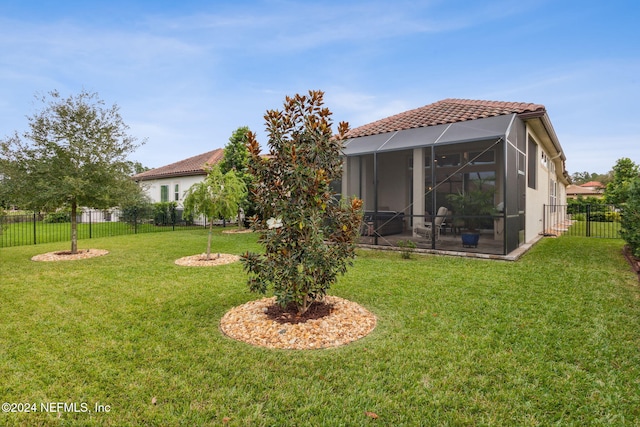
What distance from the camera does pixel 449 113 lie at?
1087 cm

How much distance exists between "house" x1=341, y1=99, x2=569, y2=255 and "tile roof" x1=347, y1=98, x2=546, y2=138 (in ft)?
0.09

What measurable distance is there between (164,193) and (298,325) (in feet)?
70.6

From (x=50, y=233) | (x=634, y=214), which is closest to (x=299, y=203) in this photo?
(x=634, y=214)

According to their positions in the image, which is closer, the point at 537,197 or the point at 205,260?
the point at 205,260

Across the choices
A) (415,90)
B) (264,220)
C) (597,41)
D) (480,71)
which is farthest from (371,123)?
(264,220)

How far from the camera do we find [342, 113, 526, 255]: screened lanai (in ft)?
27.6

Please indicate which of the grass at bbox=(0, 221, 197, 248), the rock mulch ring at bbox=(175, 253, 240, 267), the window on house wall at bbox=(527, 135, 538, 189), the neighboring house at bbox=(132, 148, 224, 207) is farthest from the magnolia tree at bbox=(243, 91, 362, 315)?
the neighboring house at bbox=(132, 148, 224, 207)

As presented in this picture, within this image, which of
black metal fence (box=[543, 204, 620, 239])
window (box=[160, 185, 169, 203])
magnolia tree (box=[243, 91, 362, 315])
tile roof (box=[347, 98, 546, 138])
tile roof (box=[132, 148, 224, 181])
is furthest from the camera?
window (box=[160, 185, 169, 203])

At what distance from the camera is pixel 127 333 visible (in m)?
3.66

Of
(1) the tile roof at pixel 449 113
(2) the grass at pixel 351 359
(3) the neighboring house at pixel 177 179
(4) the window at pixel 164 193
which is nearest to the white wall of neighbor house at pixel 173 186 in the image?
(3) the neighboring house at pixel 177 179

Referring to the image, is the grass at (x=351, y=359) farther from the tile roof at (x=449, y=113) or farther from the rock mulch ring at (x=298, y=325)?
the tile roof at (x=449, y=113)

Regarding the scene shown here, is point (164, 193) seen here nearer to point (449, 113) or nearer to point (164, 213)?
point (164, 213)

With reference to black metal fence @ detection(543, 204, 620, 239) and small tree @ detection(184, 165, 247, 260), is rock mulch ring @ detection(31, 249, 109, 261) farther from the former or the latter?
black metal fence @ detection(543, 204, 620, 239)

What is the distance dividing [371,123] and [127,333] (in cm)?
1219
